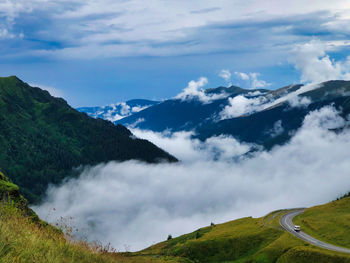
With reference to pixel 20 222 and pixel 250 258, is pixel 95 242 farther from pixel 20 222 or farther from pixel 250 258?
Answer: pixel 250 258

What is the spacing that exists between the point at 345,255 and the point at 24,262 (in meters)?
107

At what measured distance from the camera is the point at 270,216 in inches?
6944

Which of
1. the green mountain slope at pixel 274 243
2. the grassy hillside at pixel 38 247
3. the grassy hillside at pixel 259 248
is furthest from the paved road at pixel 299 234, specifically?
the grassy hillside at pixel 38 247

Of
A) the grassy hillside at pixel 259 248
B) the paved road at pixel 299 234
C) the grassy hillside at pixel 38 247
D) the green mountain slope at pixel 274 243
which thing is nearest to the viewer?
the grassy hillside at pixel 38 247

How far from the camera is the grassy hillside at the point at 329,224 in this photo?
11356 centimetres

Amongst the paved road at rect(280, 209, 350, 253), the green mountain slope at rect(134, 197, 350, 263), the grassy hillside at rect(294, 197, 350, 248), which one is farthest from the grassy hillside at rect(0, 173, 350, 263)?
the paved road at rect(280, 209, 350, 253)

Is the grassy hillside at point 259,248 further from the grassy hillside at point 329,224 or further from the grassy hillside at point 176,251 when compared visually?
the grassy hillside at point 329,224

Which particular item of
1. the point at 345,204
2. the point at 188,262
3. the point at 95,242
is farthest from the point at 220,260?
the point at 95,242

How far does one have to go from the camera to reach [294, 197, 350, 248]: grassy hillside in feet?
373

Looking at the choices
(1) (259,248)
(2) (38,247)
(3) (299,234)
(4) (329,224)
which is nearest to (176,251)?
(1) (259,248)

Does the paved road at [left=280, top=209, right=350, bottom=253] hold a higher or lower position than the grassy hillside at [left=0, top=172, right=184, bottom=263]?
lower

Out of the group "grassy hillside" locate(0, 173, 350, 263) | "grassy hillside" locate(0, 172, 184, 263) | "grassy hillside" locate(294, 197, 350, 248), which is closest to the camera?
"grassy hillside" locate(0, 172, 184, 263)

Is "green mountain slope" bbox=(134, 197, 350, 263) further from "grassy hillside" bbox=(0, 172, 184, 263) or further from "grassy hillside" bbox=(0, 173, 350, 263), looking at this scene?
"grassy hillside" bbox=(0, 172, 184, 263)

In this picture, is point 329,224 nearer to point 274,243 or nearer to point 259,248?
point 274,243
